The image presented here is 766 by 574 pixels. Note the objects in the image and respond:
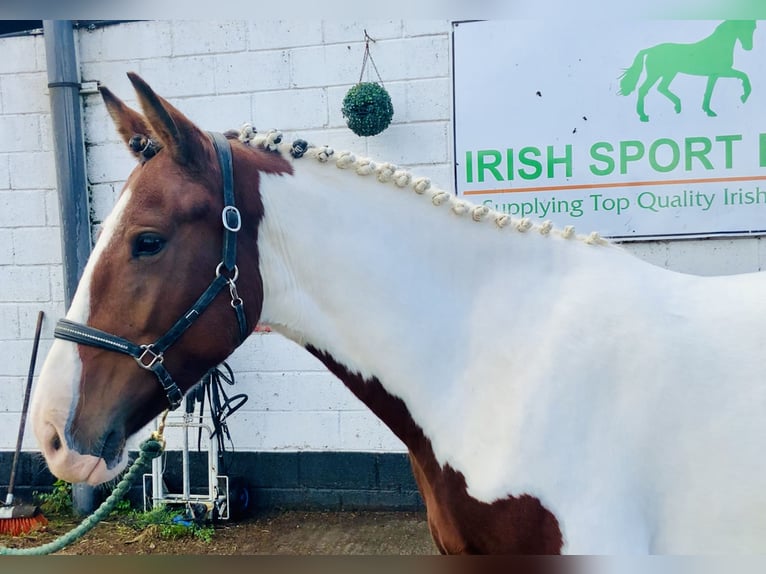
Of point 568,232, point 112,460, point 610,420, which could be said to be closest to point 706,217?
point 568,232

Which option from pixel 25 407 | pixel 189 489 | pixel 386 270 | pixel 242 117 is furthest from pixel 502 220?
pixel 25 407

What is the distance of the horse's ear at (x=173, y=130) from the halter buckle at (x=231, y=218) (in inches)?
5.2

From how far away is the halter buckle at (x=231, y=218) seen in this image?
47.0 inches

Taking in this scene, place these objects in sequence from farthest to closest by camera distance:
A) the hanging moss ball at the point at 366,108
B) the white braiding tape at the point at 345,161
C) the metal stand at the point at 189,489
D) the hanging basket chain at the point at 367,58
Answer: the metal stand at the point at 189,489 < the hanging basket chain at the point at 367,58 < the hanging moss ball at the point at 366,108 < the white braiding tape at the point at 345,161

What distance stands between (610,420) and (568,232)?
431 mm

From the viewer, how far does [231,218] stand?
1201 mm

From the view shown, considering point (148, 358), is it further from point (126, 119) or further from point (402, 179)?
point (402, 179)

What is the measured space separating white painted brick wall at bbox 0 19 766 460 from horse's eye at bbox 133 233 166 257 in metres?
1.87

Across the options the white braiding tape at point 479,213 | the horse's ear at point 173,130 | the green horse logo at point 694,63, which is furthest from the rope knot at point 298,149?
the green horse logo at point 694,63

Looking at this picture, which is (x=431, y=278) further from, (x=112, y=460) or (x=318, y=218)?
(x=112, y=460)

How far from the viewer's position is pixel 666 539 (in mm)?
1101

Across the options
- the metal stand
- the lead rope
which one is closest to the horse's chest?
the lead rope

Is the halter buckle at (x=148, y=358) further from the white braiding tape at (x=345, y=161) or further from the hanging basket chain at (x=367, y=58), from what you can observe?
the hanging basket chain at (x=367, y=58)

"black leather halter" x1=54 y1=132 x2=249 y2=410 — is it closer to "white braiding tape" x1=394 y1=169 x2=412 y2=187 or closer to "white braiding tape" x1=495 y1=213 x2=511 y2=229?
"white braiding tape" x1=394 y1=169 x2=412 y2=187
